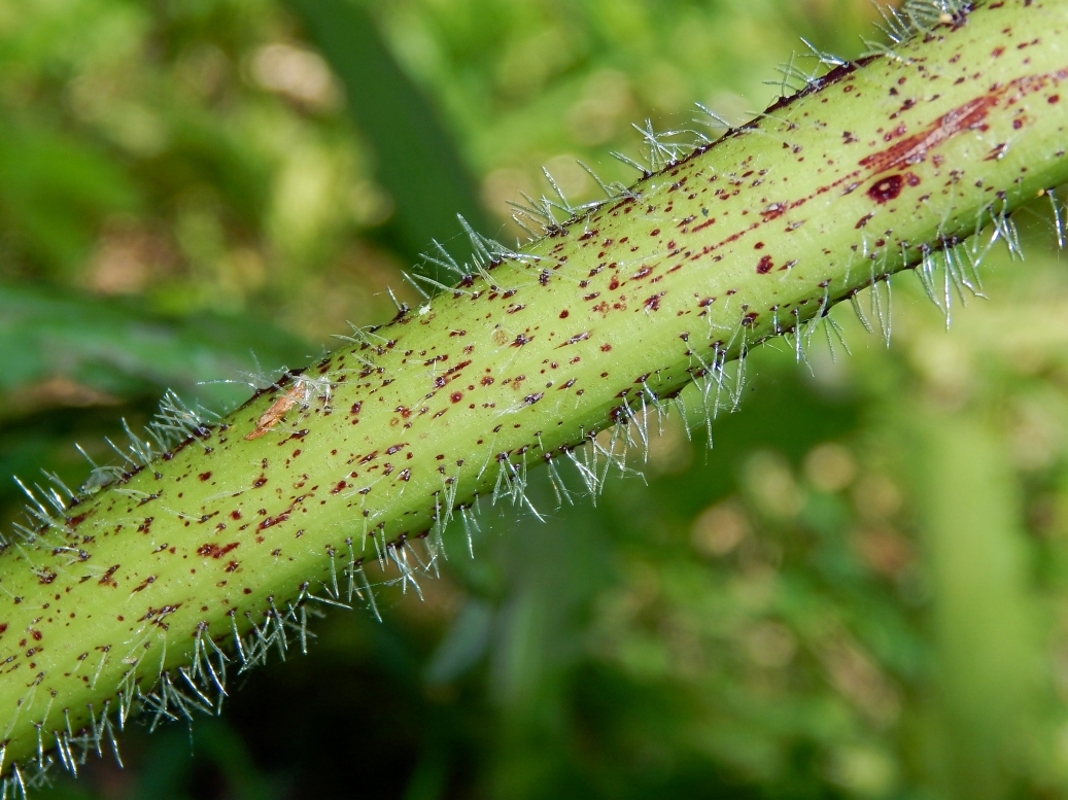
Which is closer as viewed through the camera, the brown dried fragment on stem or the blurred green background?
the brown dried fragment on stem

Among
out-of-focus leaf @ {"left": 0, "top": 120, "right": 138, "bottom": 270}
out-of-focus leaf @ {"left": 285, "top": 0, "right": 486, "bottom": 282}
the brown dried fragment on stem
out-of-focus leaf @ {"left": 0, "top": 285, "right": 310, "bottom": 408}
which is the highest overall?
out-of-focus leaf @ {"left": 0, "top": 120, "right": 138, "bottom": 270}

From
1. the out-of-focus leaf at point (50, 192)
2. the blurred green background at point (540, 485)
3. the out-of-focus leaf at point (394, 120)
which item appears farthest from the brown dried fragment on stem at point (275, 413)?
the out-of-focus leaf at point (50, 192)

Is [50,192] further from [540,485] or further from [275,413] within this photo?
[275,413]

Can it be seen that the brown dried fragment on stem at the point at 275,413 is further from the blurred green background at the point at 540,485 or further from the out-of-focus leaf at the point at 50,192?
the out-of-focus leaf at the point at 50,192

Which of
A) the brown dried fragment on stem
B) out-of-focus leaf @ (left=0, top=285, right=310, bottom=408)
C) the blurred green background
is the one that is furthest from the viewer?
the blurred green background

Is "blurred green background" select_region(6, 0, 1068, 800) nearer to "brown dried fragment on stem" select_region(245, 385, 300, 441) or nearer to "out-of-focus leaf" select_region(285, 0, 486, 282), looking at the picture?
"out-of-focus leaf" select_region(285, 0, 486, 282)

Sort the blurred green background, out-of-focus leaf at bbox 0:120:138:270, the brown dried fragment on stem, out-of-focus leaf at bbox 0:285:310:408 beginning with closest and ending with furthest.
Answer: the brown dried fragment on stem, out-of-focus leaf at bbox 0:285:310:408, the blurred green background, out-of-focus leaf at bbox 0:120:138:270

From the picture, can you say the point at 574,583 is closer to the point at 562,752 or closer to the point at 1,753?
the point at 562,752

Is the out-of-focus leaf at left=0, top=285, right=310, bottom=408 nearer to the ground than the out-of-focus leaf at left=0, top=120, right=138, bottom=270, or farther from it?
nearer to the ground

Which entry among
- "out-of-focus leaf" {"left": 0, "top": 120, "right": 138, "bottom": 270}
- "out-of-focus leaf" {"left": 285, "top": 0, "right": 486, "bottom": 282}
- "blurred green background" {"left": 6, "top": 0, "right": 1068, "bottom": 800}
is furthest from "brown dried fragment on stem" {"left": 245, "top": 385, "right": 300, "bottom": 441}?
"out-of-focus leaf" {"left": 0, "top": 120, "right": 138, "bottom": 270}
